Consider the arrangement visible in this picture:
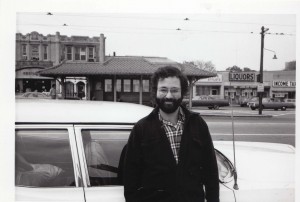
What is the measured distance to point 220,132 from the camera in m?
A: 8.49

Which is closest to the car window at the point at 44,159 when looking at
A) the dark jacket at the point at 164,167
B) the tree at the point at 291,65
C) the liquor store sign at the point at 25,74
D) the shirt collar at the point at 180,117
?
the dark jacket at the point at 164,167

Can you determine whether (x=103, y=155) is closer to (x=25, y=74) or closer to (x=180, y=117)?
(x=180, y=117)

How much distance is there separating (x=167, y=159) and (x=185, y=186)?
19 centimetres

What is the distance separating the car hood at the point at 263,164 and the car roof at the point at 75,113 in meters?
0.86

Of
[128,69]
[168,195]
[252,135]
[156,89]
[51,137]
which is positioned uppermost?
[128,69]

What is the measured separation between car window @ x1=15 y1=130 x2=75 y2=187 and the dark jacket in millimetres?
404

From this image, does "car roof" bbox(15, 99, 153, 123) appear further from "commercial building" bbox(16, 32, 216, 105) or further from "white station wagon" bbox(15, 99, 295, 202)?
"commercial building" bbox(16, 32, 216, 105)

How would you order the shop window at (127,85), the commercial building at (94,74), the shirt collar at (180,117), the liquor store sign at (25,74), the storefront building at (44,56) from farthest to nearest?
the shop window at (127,85) < the commercial building at (94,74) < the storefront building at (44,56) < the liquor store sign at (25,74) < the shirt collar at (180,117)

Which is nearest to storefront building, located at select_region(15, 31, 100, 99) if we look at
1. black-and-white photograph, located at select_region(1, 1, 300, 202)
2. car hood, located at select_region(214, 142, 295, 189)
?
black-and-white photograph, located at select_region(1, 1, 300, 202)

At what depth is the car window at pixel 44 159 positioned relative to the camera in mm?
1844

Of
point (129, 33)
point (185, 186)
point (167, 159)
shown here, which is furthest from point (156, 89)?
point (129, 33)

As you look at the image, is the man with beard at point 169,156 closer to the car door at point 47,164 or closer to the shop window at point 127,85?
the car door at point 47,164

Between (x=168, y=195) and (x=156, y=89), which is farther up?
(x=156, y=89)

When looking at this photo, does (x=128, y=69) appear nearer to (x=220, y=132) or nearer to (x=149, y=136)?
(x=220, y=132)
